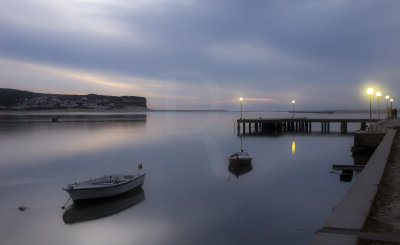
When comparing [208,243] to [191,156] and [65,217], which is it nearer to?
[65,217]

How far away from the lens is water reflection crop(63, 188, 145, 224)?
45.8 ft

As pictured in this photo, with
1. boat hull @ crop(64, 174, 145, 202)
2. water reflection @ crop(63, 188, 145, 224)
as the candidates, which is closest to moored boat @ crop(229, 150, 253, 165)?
water reflection @ crop(63, 188, 145, 224)

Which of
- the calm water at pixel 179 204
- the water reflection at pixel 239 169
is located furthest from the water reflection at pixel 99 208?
the water reflection at pixel 239 169

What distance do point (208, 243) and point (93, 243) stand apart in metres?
4.15

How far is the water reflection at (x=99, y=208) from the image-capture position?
13961 mm

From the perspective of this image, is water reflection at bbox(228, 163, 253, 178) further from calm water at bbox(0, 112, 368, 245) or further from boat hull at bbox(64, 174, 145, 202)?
boat hull at bbox(64, 174, 145, 202)

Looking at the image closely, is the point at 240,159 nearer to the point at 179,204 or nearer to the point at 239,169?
the point at 239,169

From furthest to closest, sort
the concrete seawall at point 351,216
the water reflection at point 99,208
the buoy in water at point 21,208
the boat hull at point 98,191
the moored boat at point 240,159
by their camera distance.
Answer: the moored boat at point 240,159 < the boat hull at point 98,191 < the buoy in water at point 21,208 < the water reflection at point 99,208 < the concrete seawall at point 351,216

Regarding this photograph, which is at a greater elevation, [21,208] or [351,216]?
[351,216]

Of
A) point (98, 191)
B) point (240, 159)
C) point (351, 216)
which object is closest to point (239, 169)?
point (240, 159)

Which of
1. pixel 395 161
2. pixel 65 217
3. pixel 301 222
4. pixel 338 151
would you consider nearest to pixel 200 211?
pixel 301 222

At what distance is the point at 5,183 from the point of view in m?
20.1

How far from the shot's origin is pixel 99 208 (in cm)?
1497

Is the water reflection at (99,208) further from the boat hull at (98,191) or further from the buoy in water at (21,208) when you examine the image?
the buoy in water at (21,208)
